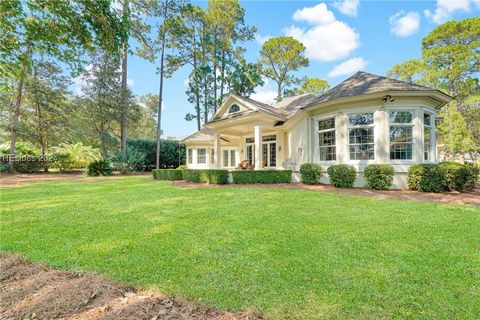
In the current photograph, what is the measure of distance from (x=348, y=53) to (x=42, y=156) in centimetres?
2728

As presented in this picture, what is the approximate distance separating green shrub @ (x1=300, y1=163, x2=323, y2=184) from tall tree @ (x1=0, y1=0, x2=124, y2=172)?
362 inches

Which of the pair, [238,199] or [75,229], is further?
[238,199]

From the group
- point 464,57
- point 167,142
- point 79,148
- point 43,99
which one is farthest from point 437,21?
point 43,99

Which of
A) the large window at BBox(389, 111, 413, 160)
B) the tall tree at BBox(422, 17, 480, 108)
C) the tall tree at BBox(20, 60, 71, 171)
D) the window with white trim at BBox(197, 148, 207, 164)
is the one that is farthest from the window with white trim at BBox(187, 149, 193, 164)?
the tall tree at BBox(422, 17, 480, 108)

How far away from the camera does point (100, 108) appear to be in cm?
2362

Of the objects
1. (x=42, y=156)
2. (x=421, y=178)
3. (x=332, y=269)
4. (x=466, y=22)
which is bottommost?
(x=332, y=269)

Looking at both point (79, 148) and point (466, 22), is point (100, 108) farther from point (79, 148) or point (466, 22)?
point (466, 22)

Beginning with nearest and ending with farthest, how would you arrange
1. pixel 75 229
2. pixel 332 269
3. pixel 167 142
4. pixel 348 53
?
pixel 332 269 → pixel 75 229 → pixel 348 53 → pixel 167 142

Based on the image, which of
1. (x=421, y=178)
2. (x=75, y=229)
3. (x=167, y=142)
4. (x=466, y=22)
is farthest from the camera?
(x=167, y=142)

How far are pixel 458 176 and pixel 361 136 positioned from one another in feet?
12.0

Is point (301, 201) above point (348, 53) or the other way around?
the other way around

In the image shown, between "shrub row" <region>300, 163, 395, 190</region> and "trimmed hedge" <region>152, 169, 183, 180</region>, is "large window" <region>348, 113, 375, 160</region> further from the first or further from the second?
"trimmed hedge" <region>152, 169, 183, 180</region>

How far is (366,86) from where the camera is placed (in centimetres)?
1133

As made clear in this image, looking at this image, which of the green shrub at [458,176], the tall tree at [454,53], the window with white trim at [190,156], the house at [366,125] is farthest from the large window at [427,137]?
the window with white trim at [190,156]
